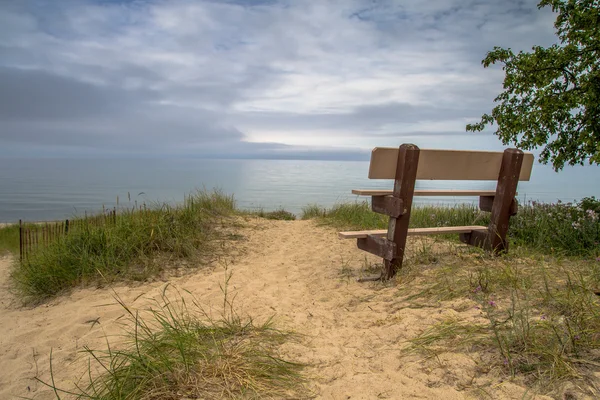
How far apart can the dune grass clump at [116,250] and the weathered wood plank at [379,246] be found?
2.59 meters

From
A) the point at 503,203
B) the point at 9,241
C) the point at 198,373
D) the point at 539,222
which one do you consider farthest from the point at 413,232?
the point at 9,241

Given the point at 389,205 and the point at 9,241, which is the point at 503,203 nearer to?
the point at 389,205

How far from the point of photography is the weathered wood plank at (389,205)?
433cm

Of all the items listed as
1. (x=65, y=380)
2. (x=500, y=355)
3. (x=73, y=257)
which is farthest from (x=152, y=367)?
(x=73, y=257)

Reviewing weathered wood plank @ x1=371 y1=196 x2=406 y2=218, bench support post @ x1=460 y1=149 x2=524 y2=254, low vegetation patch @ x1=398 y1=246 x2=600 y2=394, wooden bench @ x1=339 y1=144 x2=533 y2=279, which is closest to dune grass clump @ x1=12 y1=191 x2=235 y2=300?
wooden bench @ x1=339 y1=144 x2=533 y2=279

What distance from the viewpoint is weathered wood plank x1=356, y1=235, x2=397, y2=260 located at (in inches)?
175

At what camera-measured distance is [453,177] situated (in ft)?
15.0

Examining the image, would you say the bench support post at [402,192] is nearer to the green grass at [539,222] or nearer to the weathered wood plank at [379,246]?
the weathered wood plank at [379,246]

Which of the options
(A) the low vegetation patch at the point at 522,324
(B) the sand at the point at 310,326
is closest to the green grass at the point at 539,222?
(A) the low vegetation patch at the point at 522,324

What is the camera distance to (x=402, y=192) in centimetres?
432

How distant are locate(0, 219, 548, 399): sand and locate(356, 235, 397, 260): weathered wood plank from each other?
0.34 meters

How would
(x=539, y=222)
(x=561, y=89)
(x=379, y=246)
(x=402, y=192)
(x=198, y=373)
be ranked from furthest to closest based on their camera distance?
(x=561, y=89) → (x=539, y=222) → (x=379, y=246) → (x=402, y=192) → (x=198, y=373)

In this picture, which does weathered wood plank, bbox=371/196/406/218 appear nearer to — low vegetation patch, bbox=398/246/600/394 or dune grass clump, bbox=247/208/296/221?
low vegetation patch, bbox=398/246/600/394

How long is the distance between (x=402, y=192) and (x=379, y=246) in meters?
0.68
